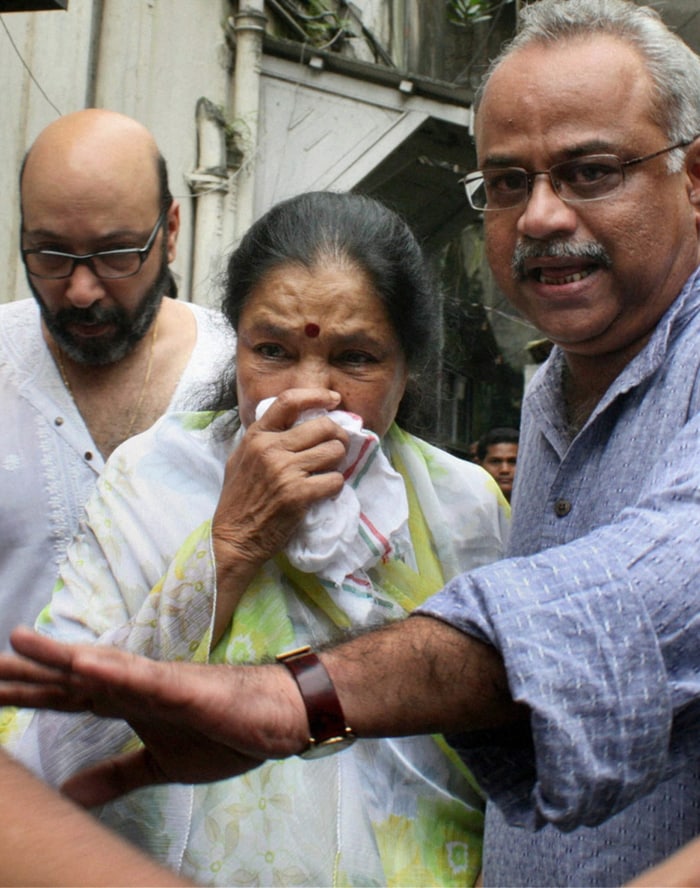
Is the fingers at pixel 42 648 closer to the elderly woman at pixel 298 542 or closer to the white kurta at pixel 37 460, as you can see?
the elderly woman at pixel 298 542

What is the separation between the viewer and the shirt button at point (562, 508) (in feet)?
7.01

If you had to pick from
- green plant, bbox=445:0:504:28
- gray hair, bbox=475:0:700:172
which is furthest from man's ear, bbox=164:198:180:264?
green plant, bbox=445:0:504:28

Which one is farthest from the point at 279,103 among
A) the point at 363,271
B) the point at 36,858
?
the point at 36,858

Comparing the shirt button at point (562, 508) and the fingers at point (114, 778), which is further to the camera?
the shirt button at point (562, 508)

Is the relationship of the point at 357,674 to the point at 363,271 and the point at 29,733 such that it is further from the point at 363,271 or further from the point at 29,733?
the point at 363,271

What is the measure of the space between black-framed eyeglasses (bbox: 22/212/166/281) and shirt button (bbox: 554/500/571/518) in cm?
165

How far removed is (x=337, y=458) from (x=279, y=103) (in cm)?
633

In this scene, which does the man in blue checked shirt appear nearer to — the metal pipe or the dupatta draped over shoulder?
the dupatta draped over shoulder

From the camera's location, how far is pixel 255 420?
2.42m

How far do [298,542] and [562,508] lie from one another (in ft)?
1.63

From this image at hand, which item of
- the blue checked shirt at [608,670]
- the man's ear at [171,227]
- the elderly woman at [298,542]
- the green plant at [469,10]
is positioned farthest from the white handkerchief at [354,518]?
the green plant at [469,10]

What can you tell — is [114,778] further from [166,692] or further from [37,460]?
[37,460]

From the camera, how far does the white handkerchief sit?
2205 mm

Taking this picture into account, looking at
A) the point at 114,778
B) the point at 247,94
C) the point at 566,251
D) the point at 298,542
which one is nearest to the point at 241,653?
the point at 298,542
